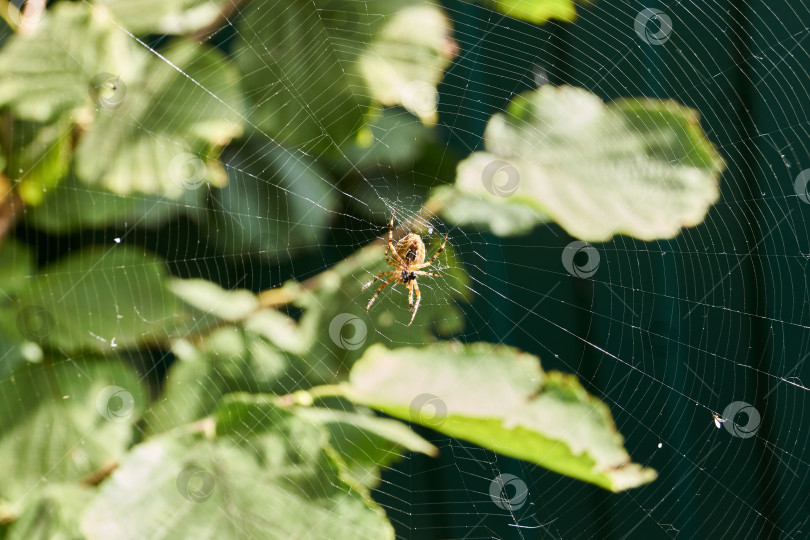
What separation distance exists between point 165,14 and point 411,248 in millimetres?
1200

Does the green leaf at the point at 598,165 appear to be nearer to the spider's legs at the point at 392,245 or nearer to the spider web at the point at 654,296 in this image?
the spider web at the point at 654,296

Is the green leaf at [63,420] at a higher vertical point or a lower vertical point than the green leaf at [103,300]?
lower

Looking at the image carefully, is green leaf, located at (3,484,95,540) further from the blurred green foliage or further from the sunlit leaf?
the sunlit leaf

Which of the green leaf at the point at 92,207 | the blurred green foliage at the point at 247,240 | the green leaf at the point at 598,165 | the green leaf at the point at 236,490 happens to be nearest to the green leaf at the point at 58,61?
the blurred green foliage at the point at 247,240

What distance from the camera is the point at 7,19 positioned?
172cm

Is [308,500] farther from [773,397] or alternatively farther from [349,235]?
[773,397]

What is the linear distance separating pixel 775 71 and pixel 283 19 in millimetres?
1692

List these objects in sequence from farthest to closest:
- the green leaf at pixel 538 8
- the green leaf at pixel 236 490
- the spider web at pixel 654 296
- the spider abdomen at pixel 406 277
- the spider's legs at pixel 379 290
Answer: the spider abdomen at pixel 406 277, the spider web at pixel 654 296, the spider's legs at pixel 379 290, the green leaf at pixel 538 8, the green leaf at pixel 236 490

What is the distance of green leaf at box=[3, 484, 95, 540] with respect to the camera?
166 centimetres

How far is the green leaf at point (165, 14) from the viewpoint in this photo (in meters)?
1.73

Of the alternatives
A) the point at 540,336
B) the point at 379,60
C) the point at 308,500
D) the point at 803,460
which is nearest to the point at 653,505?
the point at 803,460

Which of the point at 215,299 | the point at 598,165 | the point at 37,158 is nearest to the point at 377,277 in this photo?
the point at 215,299

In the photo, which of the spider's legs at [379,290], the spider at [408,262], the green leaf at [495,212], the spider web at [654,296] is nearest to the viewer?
the green leaf at [495,212]

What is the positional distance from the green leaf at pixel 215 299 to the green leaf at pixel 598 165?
695 millimetres
